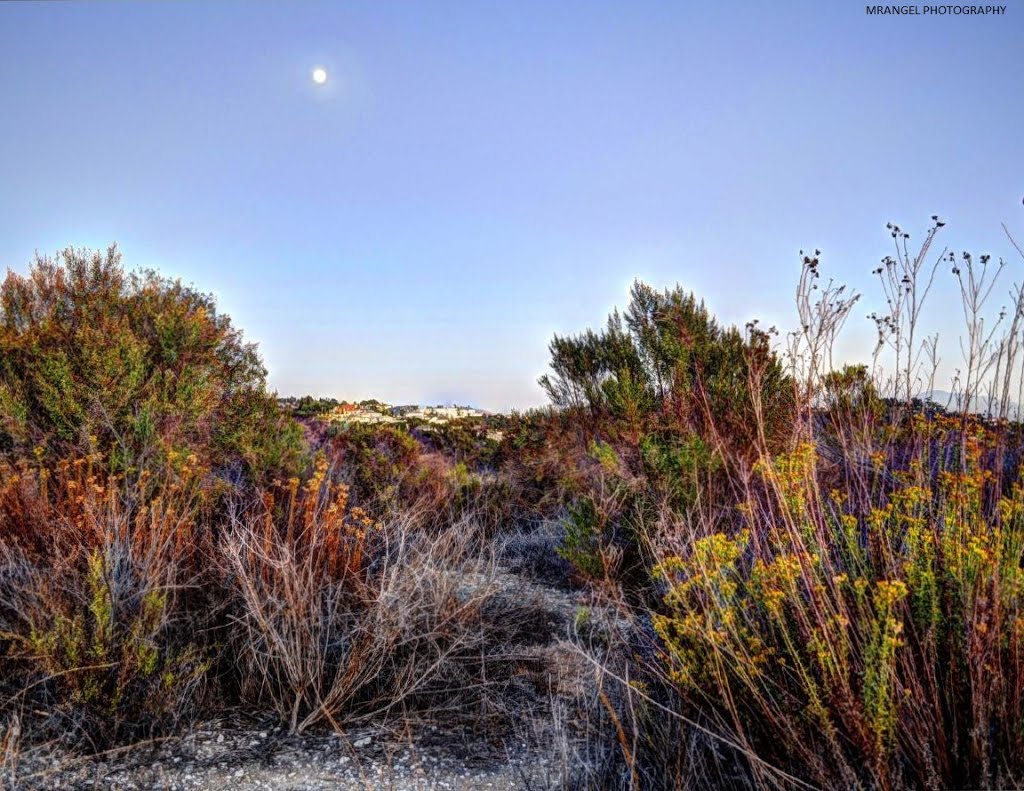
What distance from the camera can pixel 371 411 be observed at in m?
16.1

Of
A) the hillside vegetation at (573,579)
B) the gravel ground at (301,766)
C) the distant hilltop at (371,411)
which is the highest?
the distant hilltop at (371,411)

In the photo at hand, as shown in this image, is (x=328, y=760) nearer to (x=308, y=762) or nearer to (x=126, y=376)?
(x=308, y=762)

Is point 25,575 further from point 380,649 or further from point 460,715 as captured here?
point 460,715

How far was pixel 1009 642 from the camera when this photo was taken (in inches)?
68.3

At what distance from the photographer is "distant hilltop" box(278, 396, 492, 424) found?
14.2 metres


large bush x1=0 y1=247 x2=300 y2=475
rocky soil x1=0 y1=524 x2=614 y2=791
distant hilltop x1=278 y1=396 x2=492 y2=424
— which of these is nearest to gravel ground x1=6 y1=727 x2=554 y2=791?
rocky soil x1=0 y1=524 x2=614 y2=791

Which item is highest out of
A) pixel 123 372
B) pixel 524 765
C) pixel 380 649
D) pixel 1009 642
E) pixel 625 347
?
pixel 625 347

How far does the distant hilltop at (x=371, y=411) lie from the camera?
1423cm

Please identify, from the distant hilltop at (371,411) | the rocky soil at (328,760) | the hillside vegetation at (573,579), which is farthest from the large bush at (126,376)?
the distant hilltop at (371,411)

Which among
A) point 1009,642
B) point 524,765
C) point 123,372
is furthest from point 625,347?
point 1009,642

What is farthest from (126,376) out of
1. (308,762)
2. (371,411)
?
(371,411)

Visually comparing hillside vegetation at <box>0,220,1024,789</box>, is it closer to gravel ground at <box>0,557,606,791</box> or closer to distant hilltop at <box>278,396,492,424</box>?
gravel ground at <box>0,557,606,791</box>

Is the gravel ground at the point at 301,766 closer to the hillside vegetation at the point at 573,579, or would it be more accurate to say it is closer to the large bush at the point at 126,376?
the hillside vegetation at the point at 573,579

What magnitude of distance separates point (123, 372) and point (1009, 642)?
249 inches
